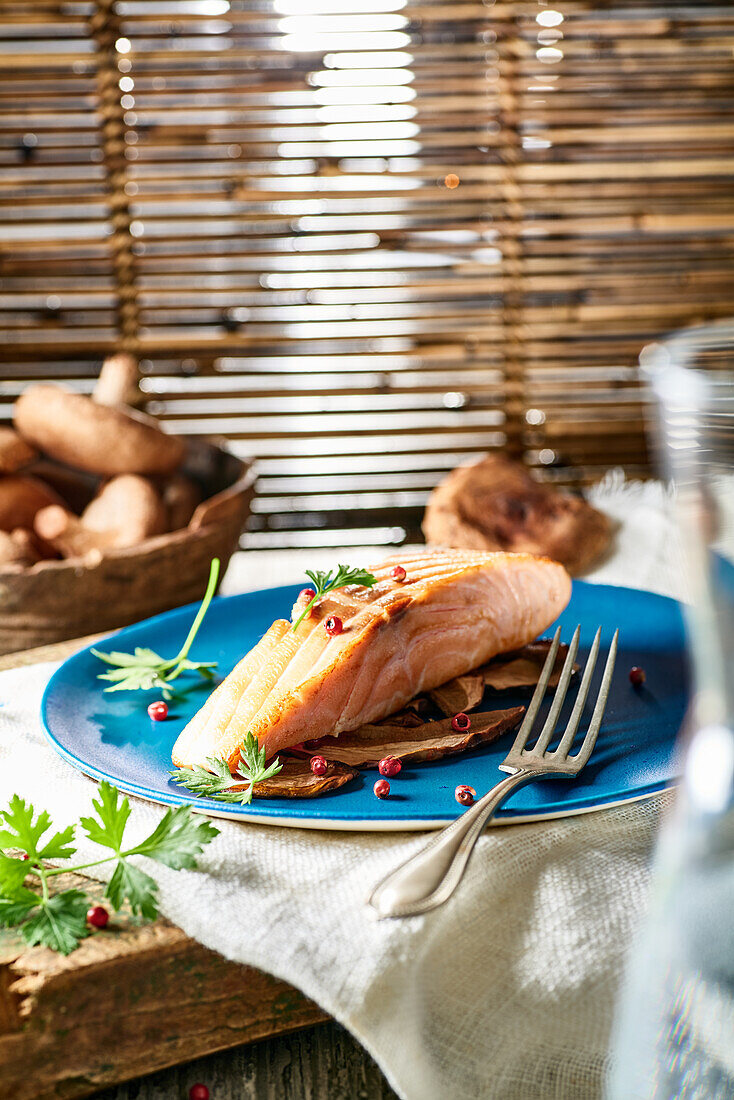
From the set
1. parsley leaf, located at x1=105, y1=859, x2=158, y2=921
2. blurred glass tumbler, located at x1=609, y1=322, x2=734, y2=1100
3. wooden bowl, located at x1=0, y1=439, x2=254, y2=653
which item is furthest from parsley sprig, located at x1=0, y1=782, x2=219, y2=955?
wooden bowl, located at x1=0, y1=439, x2=254, y2=653

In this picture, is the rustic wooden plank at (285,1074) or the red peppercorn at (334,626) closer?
the rustic wooden plank at (285,1074)

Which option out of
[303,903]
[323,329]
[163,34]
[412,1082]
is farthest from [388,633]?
[163,34]

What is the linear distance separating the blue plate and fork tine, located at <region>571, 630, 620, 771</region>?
0.04ft

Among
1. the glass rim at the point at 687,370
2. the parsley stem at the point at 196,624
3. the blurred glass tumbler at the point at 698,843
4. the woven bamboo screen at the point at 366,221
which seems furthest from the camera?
the woven bamboo screen at the point at 366,221

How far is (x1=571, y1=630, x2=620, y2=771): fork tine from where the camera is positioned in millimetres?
878

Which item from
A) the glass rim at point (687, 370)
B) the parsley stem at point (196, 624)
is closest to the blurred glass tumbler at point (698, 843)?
the glass rim at point (687, 370)

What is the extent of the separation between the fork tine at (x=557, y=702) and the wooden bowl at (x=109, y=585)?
2.03 feet

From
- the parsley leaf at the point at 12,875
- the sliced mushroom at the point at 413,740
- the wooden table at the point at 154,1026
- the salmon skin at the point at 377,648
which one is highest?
the salmon skin at the point at 377,648

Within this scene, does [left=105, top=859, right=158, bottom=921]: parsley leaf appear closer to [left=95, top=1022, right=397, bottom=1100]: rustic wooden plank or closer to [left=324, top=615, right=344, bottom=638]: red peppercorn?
[left=95, top=1022, right=397, bottom=1100]: rustic wooden plank

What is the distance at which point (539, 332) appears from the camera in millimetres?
2338

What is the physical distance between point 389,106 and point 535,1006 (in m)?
1.91

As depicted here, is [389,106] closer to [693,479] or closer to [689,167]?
[689,167]

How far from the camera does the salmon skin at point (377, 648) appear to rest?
0.91 m

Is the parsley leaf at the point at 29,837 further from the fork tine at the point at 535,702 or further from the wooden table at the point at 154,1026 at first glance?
the fork tine at the point at 535,702
